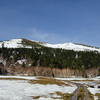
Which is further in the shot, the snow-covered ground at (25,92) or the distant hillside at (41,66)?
the distant hillside at (41,66)

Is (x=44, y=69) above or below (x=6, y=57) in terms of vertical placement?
below

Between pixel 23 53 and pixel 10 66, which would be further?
pixel 23 53

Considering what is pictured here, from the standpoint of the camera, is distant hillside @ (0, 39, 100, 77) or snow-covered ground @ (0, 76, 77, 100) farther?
distant hillside @ (0, 39, 100, 77)

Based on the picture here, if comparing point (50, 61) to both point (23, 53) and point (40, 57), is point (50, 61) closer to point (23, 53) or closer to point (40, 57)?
point (40, 57)

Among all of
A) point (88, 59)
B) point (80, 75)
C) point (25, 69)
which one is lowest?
point (80, 75)

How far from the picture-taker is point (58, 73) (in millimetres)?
117438

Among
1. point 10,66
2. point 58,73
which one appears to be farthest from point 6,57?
point 58,73

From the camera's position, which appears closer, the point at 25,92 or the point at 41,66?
the point at 25,92

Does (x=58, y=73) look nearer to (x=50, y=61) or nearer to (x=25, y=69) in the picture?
(x=50, y=61)

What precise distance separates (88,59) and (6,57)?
91.7 metres

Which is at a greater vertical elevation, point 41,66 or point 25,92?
point 41,66

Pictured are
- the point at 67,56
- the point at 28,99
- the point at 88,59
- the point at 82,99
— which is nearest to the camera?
the point at 28,99

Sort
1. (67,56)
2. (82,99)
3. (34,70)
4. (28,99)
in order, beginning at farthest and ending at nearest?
(67,56)
(34,70)
(82,99)
(28,99)

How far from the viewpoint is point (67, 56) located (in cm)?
14700
